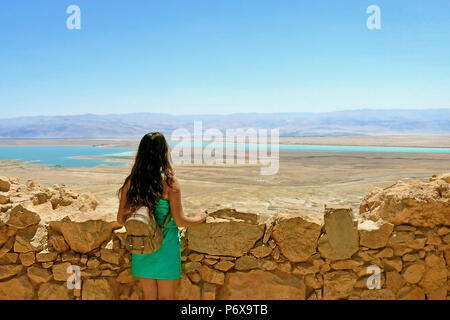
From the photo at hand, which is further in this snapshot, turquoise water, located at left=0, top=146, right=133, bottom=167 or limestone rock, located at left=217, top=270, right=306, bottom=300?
turquoise water, located at left=0, top=146, right=133, bottom=167

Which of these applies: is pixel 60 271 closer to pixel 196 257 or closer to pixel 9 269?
pixel 9 269

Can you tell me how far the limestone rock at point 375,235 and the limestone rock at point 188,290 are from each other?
1533 millimetres

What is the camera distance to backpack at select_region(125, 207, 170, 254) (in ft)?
9.79

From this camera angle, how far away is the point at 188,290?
3670 millimetres

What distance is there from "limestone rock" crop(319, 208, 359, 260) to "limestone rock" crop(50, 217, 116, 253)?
75.4 inches

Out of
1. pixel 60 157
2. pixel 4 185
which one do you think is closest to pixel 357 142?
pixel 60 157

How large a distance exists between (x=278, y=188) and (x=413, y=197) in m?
14.7

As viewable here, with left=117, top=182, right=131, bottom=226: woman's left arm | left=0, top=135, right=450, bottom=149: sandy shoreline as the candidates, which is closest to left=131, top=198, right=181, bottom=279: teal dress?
left=117, top=182, right=131, bottom=226: woman's left arm

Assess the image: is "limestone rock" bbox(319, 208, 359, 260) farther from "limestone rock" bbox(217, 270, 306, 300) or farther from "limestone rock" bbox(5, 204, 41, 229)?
"limestone rock" bbox(5, 204, 41, 229)

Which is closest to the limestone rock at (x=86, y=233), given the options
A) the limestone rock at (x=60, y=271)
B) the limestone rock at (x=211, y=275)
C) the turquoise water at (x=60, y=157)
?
the limestone rock at (x=60, y=271)

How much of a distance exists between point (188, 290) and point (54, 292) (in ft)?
4.00
